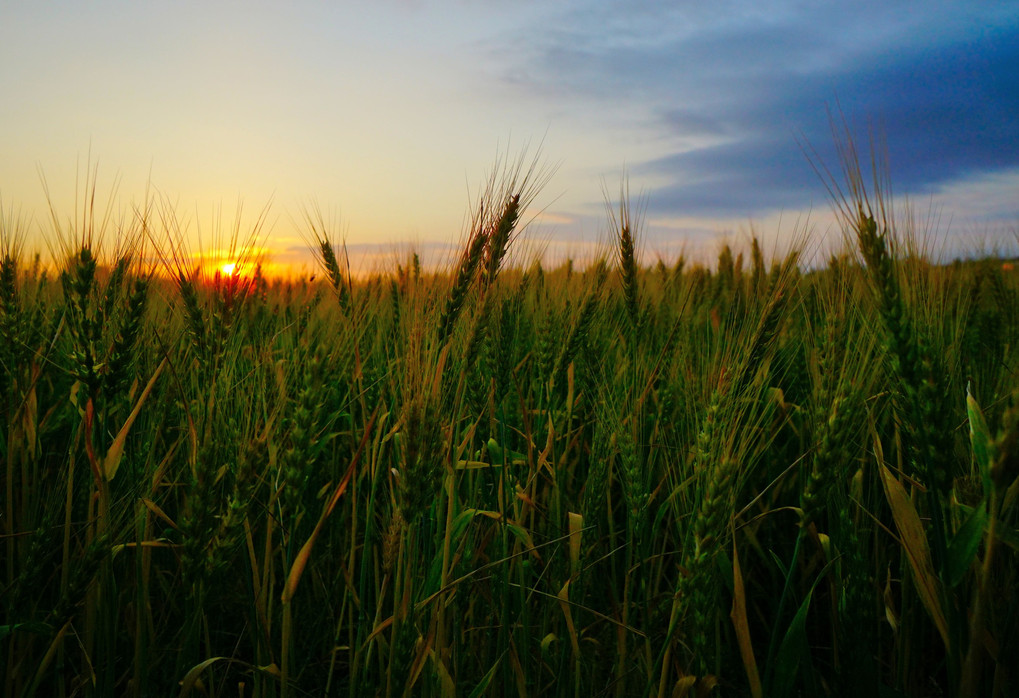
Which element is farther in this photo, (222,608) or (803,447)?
(803,447)

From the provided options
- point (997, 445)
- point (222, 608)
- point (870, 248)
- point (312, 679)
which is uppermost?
point (870, 248)

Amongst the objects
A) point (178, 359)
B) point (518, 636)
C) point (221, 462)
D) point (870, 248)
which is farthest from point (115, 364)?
point (870, 248)

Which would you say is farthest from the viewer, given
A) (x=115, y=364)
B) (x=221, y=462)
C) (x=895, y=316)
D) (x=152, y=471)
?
(x=152, y=471)

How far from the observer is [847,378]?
1443 mm

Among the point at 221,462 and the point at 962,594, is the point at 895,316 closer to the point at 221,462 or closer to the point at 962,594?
the point at 962,594

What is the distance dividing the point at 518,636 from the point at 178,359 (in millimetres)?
1317

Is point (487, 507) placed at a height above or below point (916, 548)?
below

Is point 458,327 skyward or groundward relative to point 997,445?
skyward

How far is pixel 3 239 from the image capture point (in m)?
2.03

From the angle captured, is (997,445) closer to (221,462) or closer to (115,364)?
(221,462)

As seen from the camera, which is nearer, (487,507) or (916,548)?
(916,548)

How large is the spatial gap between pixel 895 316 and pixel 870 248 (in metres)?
0.16

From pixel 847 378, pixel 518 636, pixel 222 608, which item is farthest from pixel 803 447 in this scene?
pixel 222 608

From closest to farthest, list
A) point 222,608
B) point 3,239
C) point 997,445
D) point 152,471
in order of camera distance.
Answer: point 997,445, point 152,471, point 222,608, point 3,239
